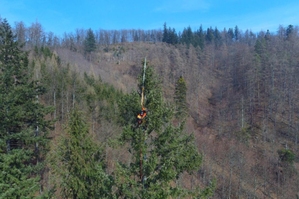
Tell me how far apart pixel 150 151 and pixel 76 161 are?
7.65 meters

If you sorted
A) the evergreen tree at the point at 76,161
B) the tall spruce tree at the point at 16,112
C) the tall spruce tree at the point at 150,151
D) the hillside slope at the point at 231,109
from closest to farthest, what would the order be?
1. the tall spruce tree at the point at 150,151
2. the tall spruce tree at the point at 16,112
3. the evergreen tree at the point at 76,161
4. the hillside slope at the point at 231,109

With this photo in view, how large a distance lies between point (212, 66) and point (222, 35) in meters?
44.2

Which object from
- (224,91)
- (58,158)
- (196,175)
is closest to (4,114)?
(58,158)

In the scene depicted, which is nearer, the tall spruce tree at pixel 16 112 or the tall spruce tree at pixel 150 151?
the tall spruce tree at pixel 150 151

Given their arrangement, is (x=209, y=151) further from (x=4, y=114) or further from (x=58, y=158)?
(x=4, y=114)

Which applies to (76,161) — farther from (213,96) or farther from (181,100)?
(213,96)

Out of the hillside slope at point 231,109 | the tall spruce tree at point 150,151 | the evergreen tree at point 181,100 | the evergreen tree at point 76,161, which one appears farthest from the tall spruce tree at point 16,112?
the evergreen tree at point 181,100

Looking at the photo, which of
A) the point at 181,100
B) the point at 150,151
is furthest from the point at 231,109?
the point at 150,151

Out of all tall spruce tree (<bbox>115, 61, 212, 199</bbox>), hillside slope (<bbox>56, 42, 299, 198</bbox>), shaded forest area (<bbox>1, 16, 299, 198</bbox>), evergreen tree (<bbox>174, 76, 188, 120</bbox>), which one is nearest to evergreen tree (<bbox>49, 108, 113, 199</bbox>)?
shaded forest area (<bbox>1, 16, 299, 198</bbox>)

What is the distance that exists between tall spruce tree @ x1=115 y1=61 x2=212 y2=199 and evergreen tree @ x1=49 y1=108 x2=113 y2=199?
6.17 meters

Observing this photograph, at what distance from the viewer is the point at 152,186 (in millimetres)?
7637

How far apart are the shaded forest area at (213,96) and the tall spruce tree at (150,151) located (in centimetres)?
96

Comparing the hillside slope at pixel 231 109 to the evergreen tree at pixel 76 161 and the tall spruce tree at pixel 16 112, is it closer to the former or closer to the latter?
the evergreen tree at pixel 76 161

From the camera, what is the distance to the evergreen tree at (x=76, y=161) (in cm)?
1416
